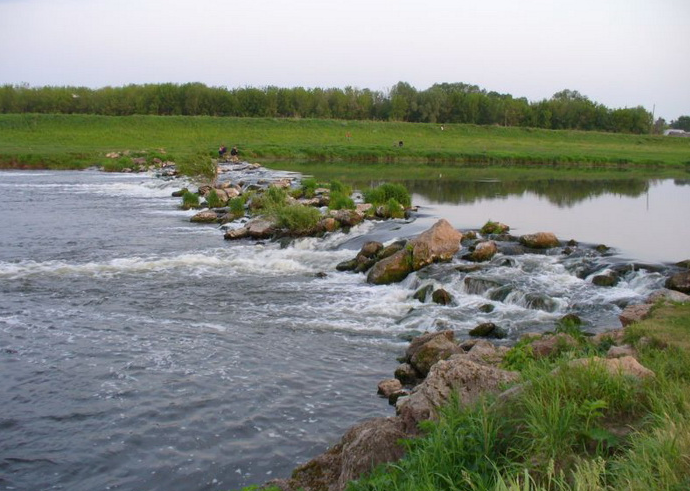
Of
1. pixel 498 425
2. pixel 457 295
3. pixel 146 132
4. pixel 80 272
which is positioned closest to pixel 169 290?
pixel 80 272

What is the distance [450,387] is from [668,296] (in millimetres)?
8371

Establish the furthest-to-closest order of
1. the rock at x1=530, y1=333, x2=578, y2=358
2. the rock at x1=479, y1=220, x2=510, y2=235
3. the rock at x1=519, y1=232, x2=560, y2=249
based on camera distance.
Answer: the rock at x1=479, y1=220, x2=510, y2=235, the rock at x1=519, y1=232, x2=560, y2=249, the rock at x1=530, y1=333, x2=578, y2=358

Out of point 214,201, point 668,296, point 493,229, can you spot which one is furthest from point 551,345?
point 214,201

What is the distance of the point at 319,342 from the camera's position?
12492mm

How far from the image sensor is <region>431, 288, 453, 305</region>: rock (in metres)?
15.3

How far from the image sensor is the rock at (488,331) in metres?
12.6

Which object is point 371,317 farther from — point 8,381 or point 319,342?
point 8,381

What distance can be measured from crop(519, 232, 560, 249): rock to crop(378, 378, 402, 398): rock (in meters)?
11.4

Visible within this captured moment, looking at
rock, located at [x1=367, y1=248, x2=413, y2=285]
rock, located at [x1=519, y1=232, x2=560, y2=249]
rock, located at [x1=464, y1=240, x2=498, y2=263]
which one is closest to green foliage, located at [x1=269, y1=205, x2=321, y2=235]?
rock, located at [x1=367, y1=248, x2=413, y2=285]

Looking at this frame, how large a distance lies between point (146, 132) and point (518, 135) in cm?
5559

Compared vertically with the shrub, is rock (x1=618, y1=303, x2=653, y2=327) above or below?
below

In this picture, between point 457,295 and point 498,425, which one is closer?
point 498,425


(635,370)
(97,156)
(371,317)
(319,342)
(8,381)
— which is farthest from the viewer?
(97,156)

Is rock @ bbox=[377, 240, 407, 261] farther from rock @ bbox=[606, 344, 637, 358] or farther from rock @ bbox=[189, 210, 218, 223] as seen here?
rock @ bbox=[189, 210, 218, 223]
